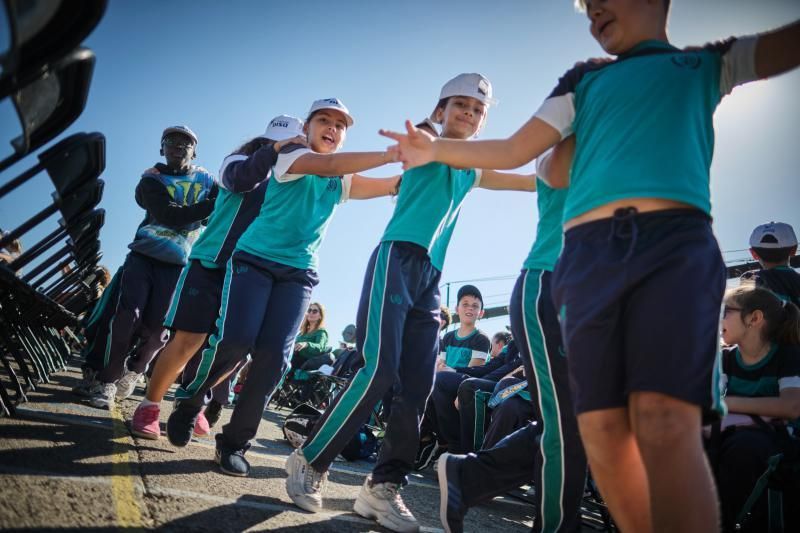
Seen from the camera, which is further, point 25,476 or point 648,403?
point 25,476

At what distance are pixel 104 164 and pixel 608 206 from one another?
228cm

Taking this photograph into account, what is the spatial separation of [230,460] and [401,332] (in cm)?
121

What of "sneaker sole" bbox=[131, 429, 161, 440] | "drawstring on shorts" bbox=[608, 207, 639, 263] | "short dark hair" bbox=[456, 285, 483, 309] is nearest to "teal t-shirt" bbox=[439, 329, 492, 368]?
"short dark hair" bbox=[456, 285, 483, 309]

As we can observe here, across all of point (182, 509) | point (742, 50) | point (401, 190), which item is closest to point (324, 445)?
point (182, 509)

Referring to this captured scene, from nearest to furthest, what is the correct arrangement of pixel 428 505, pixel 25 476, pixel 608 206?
pixel 608 206
pixel 25 476
pixel 428 505

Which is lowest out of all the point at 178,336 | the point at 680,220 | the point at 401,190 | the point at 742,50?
the point at 178,336

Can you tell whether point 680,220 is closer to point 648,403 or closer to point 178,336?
point 648,403

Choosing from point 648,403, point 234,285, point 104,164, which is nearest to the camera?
point 648,403

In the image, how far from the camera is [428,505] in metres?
3.52

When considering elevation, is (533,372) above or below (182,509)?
above

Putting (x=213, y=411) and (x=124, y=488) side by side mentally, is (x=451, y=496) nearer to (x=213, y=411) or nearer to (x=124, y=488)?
(x=124, y=488)

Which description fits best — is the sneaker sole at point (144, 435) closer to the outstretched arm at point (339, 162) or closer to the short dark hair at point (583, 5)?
the outstretched arm at point (339, 162)

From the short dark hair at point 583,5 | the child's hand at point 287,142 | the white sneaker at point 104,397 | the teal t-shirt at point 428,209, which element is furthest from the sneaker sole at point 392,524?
the white sneaker at point 104,397

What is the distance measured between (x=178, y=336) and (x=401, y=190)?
6.36 ft
